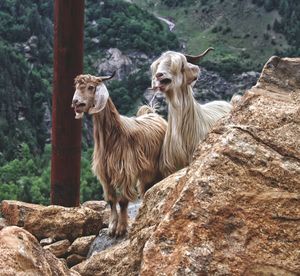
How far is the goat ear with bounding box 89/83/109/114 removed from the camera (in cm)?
569

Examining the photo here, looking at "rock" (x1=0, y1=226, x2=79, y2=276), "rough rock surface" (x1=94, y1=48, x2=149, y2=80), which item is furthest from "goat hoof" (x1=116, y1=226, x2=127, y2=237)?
"rough rock surface" (x1=94, y1=48, x2=149, y2=80)

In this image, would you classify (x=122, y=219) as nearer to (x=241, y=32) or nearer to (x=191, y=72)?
(x=191, y=72)

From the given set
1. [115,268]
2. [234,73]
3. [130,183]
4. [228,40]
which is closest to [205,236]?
[115,268]

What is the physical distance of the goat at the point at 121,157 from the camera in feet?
19.4

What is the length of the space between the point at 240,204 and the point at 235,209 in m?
0.04

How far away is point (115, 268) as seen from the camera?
163 inches

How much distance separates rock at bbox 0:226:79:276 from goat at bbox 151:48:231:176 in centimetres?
259

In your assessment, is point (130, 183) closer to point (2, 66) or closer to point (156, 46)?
point (2, 66)

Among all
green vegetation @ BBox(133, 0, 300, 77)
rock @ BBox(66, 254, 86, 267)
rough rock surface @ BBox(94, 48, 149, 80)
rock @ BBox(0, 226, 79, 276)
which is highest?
rock @ BBox(0, 226, 79, 276)

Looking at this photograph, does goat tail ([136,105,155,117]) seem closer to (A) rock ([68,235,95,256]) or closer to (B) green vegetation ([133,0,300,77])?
(A) rock ([68,235,95,256])

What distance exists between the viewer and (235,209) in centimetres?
316

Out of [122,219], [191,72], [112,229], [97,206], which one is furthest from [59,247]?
[97,206]

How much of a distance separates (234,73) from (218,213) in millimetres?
167108

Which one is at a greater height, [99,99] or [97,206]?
[99,99]
